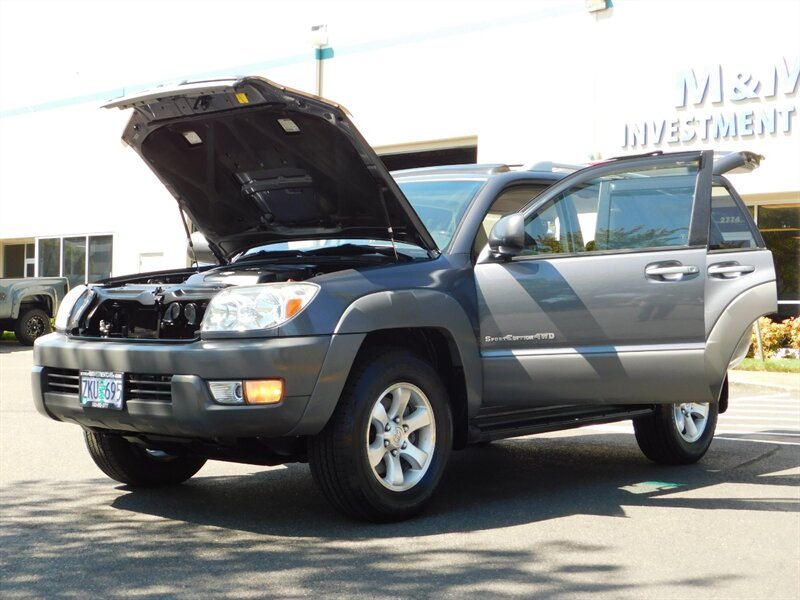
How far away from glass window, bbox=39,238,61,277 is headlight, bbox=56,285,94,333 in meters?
27.3

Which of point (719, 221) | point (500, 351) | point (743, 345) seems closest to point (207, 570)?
point (500, 351)

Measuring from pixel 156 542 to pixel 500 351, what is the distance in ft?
6.71

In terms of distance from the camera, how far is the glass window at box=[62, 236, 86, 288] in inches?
1243

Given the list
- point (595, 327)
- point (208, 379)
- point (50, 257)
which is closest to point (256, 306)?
point (208, 379)

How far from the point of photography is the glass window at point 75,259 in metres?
31.6

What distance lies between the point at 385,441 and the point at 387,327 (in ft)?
1.85

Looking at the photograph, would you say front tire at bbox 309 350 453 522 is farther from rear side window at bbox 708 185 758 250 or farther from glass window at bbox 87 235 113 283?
glass window at bbox 87 235 113 283

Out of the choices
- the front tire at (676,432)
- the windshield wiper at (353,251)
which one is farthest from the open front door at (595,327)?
the front tire at (676,432)

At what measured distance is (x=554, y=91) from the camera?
21938 mm

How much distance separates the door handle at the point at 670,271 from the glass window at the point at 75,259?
1078 inches

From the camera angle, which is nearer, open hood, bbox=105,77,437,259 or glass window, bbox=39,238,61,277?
open hood, bbox=105,77,437,259

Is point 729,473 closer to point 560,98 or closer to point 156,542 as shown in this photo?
point 156,542

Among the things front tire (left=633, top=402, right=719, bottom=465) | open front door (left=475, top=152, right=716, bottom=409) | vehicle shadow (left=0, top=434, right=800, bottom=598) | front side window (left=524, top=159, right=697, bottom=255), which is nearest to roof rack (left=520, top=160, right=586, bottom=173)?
front side window (left=524, top=159, right=697, bottom=255)

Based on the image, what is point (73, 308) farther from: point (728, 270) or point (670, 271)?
point (728, 270)
